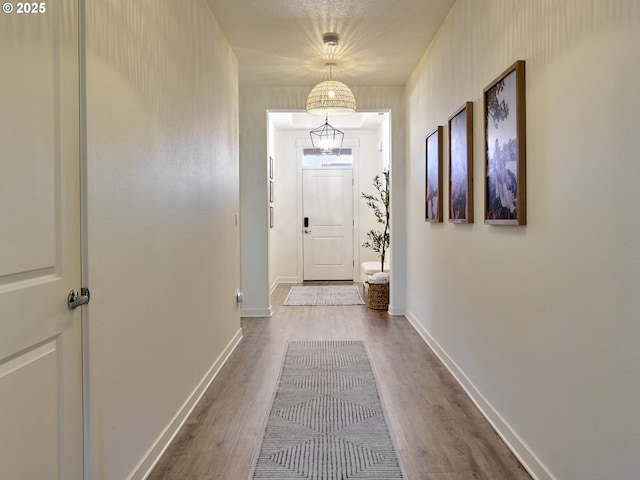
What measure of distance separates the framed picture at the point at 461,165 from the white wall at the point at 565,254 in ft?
0.27

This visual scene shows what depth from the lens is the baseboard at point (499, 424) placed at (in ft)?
5.95

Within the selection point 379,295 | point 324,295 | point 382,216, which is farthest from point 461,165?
point 324,295

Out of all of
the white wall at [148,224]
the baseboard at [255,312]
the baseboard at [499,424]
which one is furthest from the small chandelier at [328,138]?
the baseboard at [499,424]

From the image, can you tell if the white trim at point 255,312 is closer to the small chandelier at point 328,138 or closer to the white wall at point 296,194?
the white wall at point 296,194

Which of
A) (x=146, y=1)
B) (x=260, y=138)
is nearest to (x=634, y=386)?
(x=146, y=1)

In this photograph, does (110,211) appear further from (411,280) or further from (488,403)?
(411,280)

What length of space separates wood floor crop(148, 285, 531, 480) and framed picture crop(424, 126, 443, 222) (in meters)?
1.11

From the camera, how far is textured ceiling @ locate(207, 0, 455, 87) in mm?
3006

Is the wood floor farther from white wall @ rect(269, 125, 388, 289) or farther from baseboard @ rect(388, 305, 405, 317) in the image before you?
white wall @ rect(269, 125, 388, 289)

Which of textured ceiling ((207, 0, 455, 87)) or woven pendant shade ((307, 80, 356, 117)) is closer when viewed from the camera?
textured ceiling ((207, 0, 455, 87))

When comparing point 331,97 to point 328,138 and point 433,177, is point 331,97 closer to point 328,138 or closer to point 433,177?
point 433,177

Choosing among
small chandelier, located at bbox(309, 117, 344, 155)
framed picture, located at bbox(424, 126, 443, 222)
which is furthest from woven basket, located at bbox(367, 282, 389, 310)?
small chandelier, located at bbox(309, 117, 344, 155)

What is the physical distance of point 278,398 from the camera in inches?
106

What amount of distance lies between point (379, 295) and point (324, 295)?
1.27 m
